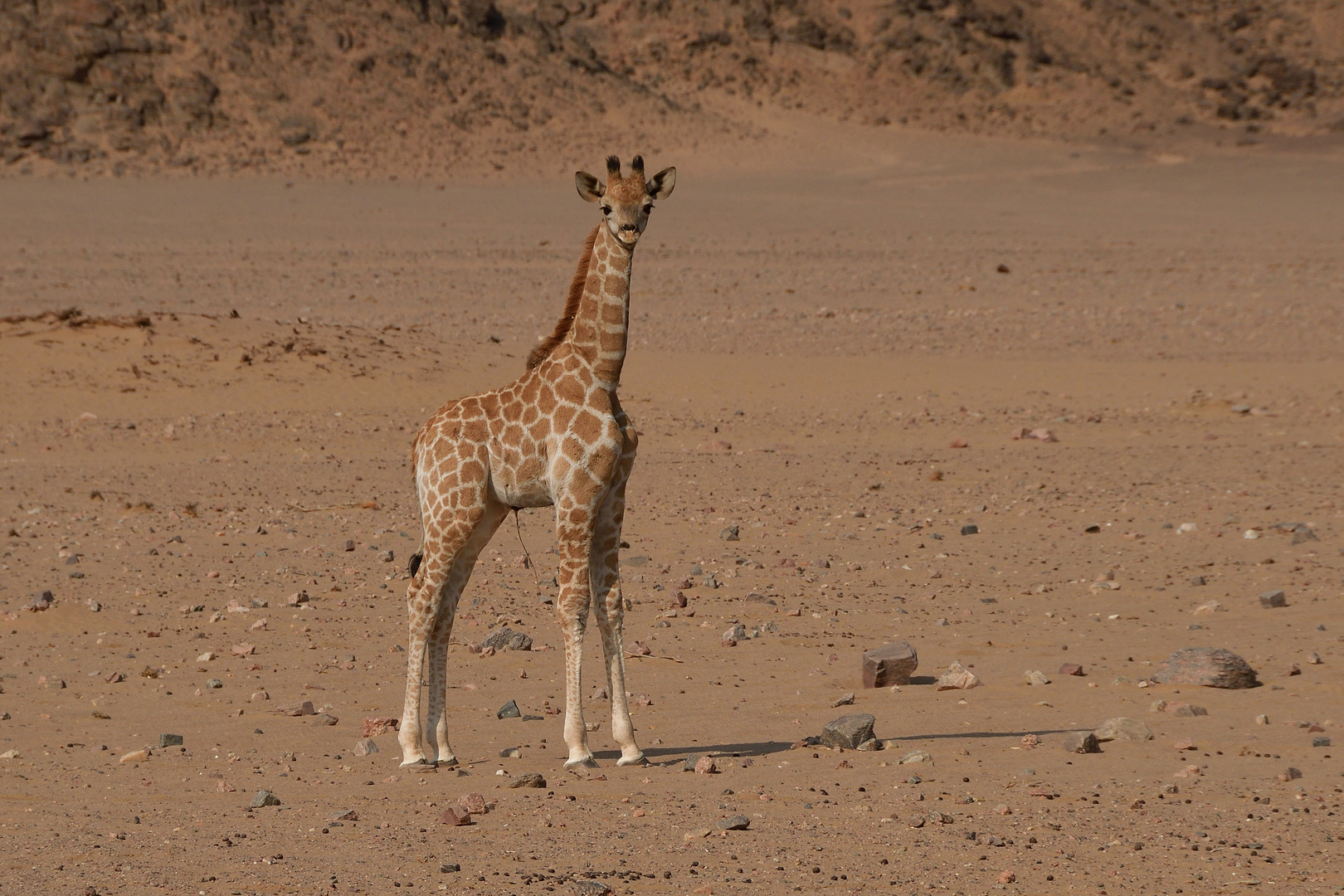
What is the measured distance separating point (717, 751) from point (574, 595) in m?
1.19

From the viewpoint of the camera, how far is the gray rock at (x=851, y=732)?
8.59 m

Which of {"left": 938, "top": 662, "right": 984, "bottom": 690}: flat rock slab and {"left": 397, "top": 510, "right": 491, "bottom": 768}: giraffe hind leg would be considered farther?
{"left": 938, "top": 662, "right": 984, "bottom": 690}: flat rock slab

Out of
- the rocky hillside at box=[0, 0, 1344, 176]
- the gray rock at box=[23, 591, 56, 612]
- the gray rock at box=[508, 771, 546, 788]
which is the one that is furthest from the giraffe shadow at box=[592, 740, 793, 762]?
the rocky hillside at box=[0, 0, 1344, 176]

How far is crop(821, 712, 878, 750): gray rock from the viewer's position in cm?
859

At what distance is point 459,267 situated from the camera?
37.3 metres

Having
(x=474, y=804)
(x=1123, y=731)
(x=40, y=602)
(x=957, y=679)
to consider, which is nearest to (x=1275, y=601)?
(x=957, y=679)

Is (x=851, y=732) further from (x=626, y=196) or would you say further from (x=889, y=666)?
(x=626, y=196)

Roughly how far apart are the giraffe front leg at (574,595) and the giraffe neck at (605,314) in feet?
2.56

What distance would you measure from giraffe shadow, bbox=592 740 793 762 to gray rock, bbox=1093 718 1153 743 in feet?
5.45

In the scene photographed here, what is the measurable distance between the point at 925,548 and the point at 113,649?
6682 millimetres

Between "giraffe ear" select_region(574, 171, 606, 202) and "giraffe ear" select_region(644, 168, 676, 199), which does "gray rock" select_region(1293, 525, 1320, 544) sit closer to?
"giraffe ear" select_region(644, 168, 676, 199)

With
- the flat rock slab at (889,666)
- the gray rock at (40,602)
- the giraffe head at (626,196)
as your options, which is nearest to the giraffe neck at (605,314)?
the giraffe head at (626,196)

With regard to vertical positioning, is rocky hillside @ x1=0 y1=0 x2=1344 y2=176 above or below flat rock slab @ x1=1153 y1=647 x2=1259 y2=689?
above

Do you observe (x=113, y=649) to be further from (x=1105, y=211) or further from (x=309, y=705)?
(x=1105, y=211)
